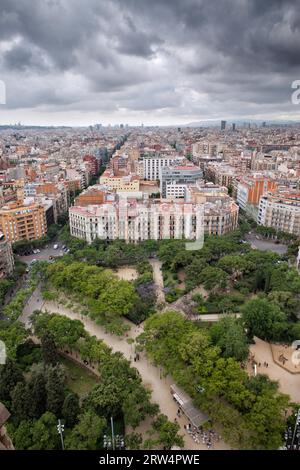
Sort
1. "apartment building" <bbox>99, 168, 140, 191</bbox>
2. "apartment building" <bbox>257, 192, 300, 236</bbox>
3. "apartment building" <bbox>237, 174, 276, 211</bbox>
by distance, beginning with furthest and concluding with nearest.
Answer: "apartment building" <bbox>99, 168, 140, 191</bbox>, "apartment building" <bbox>237, 174, 276, 211</bbox>, "apartment building" <bbox>257, 192, 300, 236</bbox>

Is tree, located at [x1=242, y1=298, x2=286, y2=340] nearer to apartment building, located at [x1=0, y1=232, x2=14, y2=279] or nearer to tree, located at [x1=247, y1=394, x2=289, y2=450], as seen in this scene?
tree, located at [x1=247, y1=394, x2=289, y2=450]

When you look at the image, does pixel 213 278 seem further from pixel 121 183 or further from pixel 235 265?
pixel 121 183

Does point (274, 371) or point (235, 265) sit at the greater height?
point (235, 265)

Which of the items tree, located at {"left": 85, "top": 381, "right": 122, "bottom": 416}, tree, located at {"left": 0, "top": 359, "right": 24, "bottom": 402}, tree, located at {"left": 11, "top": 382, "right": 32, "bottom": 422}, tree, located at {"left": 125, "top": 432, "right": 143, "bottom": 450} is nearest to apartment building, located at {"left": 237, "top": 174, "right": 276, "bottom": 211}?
tree, located at {"left": 85, "top": 381, "right": 122, "bottom": 416}

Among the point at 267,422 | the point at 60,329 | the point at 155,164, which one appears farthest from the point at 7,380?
the point at 155,164

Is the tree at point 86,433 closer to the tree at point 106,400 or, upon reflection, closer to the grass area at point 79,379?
the tree at point 106,400
